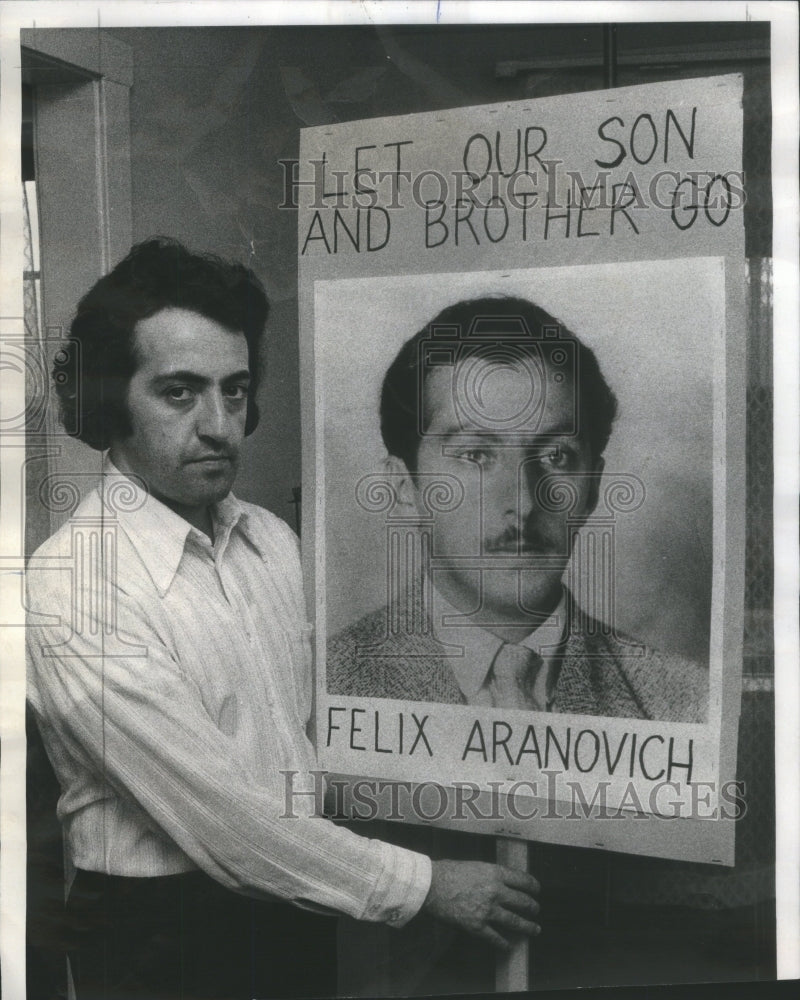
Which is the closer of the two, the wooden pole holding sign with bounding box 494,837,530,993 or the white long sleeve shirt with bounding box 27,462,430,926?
the white long sleeve shirt with bounding box 27,462,430,926

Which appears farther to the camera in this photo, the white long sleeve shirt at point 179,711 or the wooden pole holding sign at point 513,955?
the wooden pole holding sign at point 513,955

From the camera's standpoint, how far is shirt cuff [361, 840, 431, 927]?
11.7 ft

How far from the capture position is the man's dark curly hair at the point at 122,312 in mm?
3518

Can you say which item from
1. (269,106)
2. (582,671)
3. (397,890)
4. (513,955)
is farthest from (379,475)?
(513,955)

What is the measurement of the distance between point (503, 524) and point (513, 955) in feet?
4.39

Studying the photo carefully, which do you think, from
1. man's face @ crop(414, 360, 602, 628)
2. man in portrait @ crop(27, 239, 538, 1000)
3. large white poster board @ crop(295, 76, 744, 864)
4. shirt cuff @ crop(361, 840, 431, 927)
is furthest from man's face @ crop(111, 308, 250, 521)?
shirt cuff @ crop(361, 840, 431, 927)

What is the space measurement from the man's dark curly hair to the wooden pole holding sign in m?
1.72

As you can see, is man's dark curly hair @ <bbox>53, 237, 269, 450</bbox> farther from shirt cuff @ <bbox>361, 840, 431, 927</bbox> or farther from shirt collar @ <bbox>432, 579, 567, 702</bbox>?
shirt cuff @ <bbox>361, 840, 431, 927</bbox>

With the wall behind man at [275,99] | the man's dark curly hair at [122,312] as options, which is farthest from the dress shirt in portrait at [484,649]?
the man's dark curly hair at [122,312]

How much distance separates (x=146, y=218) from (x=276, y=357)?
1.85 feet

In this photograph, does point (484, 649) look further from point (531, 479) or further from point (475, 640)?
point (531, 479)

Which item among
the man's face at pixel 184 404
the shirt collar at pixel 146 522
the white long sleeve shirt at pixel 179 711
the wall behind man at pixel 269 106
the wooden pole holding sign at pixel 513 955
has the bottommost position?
the wooden pole holding sign at pixel 513 955

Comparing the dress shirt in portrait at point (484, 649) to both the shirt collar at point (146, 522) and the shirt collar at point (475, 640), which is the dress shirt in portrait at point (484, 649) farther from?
the shirt collar at point (146, 522)

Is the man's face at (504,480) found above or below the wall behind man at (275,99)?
below
